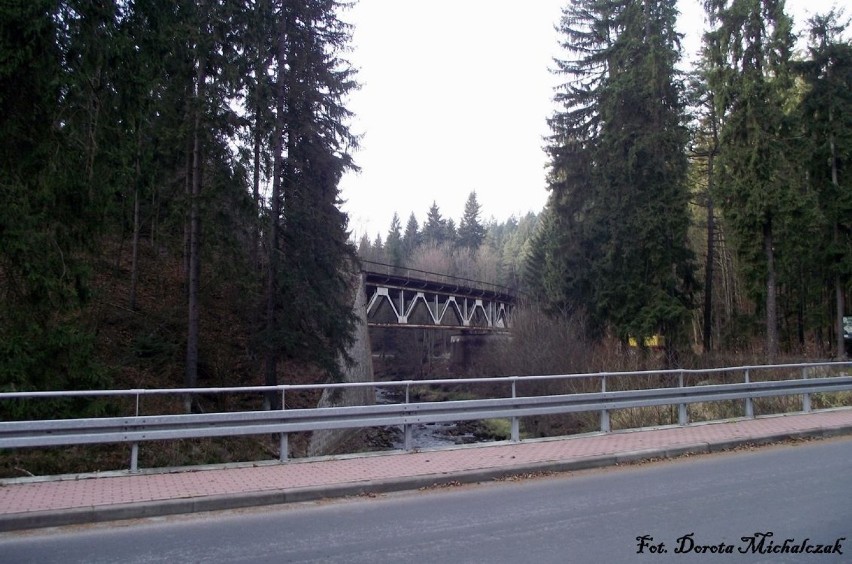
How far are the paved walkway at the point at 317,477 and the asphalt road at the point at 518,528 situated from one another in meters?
0.22

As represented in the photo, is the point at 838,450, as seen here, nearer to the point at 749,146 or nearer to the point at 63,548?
the point at 63,548

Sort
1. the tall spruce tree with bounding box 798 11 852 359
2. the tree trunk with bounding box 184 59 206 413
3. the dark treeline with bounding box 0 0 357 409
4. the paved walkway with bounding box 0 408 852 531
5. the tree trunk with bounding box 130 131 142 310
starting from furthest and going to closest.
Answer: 1. the tall spruce tree with bounding box 798 11 852 359
2. the tree trunk with bounding box 184 59 206 413
3. the tree trunk with bounding box 130 131 142 310
4. the dark treeline with bounding box 0 0 357 409
5. the paved walkway with bounding box 0 408 852 531

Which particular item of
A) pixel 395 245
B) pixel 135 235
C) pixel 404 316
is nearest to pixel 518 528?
pixel 135 235

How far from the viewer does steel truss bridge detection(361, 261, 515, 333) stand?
43062mm

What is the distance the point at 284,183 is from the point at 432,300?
31.1 m

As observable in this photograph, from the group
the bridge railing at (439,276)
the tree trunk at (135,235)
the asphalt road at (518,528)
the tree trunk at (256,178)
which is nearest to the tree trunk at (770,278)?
the bridge railing at (439,276)

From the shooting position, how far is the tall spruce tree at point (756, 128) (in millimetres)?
27000

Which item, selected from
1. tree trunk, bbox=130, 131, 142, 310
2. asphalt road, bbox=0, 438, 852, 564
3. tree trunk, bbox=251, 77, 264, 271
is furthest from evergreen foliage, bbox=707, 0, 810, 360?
tree trunk, bbox=130, 131, 142, 310

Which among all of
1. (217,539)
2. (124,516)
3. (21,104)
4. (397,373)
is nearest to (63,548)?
(124,516)

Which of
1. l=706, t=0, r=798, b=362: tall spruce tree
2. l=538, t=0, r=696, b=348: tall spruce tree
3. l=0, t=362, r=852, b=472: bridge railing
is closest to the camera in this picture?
l=0, t=362, r=852, b=472: bridge railing

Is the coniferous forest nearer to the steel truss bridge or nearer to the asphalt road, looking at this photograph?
the asphalt road

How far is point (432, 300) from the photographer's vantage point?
169ft

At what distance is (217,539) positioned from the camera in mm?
6215

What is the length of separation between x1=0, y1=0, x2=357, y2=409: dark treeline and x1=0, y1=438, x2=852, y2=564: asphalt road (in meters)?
6.59
